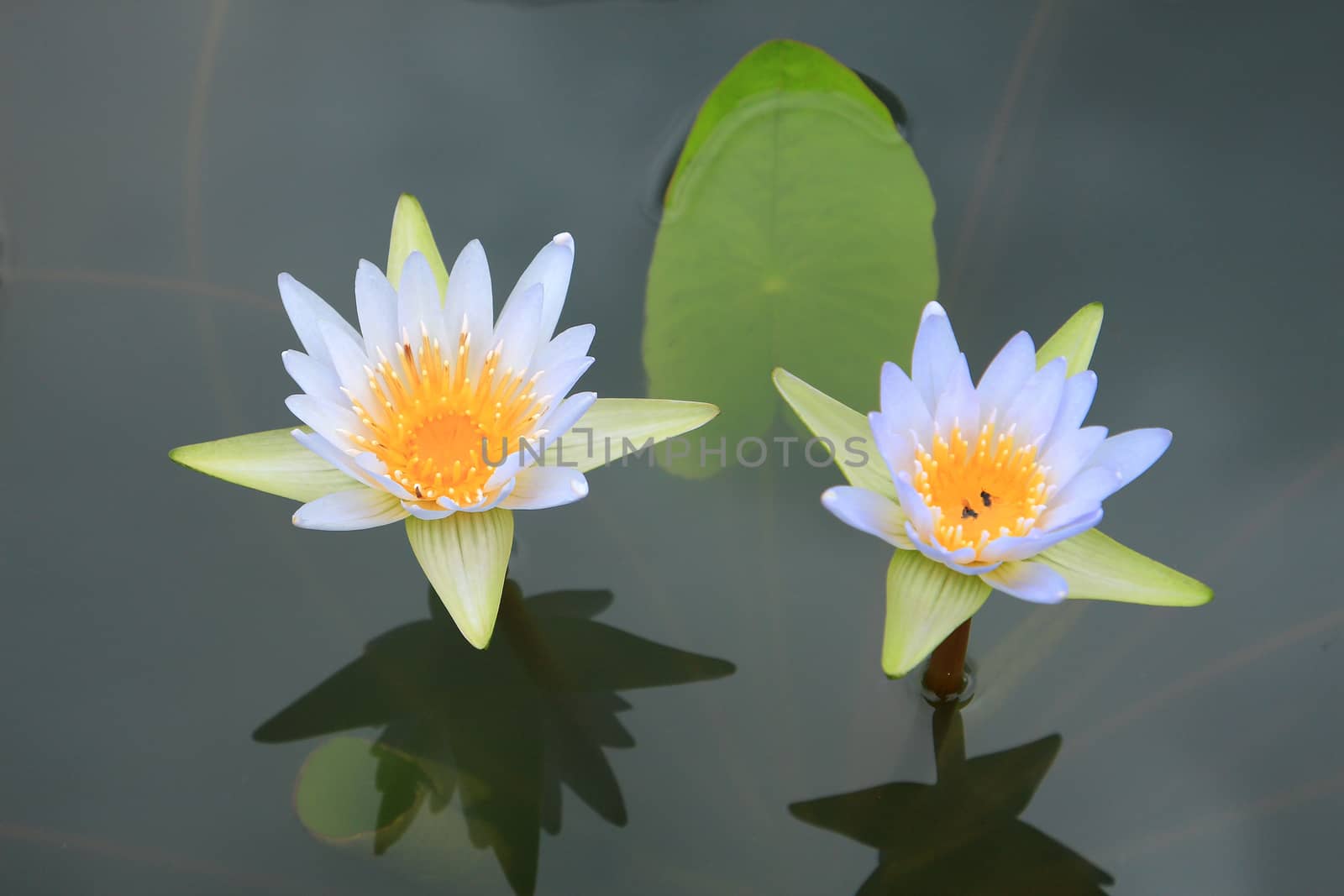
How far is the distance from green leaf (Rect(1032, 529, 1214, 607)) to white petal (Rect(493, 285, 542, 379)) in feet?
3.36

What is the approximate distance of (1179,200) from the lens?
8.63 ft

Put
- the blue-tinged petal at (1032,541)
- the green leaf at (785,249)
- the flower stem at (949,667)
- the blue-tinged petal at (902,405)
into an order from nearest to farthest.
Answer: the blue-tinged petal at (1032,541), the blue-tinged petal at (902,405), the flower stem at (949,667), the green leaf at (785,249)

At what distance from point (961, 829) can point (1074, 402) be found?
2.78 ft

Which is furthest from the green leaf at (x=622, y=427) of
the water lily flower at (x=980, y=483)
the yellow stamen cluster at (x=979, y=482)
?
the yellow stamen cluster at (x=979, y=482)

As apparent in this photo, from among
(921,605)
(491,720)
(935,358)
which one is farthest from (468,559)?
(935,358)

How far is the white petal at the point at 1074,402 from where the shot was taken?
1.81m

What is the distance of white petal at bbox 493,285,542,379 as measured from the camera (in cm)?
201

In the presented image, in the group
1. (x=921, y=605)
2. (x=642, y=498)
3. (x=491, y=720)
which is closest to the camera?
(x=921, y=605)

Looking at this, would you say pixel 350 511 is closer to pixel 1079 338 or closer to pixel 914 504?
pixel 914 504

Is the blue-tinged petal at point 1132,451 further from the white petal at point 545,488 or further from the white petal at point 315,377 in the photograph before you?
the white petal at point 315,377

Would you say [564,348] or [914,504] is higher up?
[564,348]

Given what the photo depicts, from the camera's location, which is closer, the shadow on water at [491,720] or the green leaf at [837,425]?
the green leaf at [837,425]

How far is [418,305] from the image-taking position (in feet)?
6.65

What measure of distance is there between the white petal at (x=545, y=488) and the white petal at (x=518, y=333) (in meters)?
0.23
